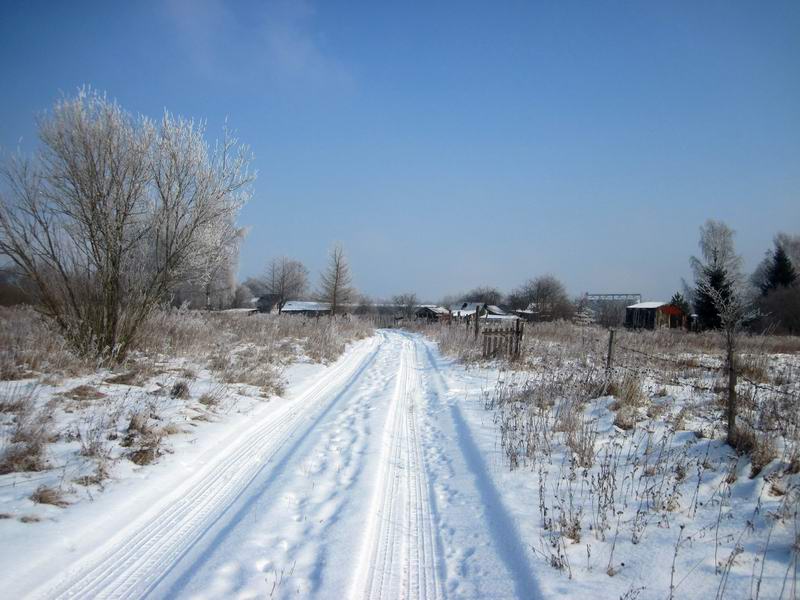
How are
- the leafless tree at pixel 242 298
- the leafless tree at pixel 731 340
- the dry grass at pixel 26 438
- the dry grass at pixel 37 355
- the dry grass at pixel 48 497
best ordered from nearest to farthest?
→ the dry grass at pixel 48 497 → the dry grass at pixel 26 438 → the leafless tree at pixel 731 340 → the dry grass at pixel 37 355 → the leafless tree at pixel 242 298

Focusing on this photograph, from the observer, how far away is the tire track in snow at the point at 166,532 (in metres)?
2.80

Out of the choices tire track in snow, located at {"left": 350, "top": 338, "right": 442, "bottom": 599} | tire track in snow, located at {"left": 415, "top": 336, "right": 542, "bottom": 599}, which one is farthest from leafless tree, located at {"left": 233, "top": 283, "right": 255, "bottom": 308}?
tire track in snow, located at {"left": 350, "top": 338, "right": 442, "bottom": 599}

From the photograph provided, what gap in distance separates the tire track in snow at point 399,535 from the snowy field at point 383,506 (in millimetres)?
19

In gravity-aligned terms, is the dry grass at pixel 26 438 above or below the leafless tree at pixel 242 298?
below

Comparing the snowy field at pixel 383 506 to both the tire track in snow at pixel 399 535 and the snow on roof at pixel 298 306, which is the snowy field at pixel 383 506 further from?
the snow on roof at pixel 298 306

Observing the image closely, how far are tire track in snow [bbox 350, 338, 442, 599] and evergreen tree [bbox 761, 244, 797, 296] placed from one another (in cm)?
5135

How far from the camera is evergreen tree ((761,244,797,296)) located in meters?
42.6

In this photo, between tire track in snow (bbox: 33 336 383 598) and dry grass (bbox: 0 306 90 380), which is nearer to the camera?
tire track in snow (bbox: 33 336 383 598)

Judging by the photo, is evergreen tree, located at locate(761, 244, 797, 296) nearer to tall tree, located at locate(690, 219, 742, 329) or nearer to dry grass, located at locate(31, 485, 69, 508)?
tall tree, located at locate(690, 219, 742, 329)

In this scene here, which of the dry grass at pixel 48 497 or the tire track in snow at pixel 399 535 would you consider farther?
the dry grass at pixel 48 497

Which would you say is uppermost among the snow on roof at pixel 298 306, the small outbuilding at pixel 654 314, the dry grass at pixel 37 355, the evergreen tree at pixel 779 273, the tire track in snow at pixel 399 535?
the evergreen tree at pixel 779 273

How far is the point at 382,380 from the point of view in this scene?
11750mm

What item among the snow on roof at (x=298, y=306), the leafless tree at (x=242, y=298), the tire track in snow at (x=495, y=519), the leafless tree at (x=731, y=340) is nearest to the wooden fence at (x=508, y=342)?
the tire track in snow at (x=495, y=519)

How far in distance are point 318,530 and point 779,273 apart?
2245 inches
